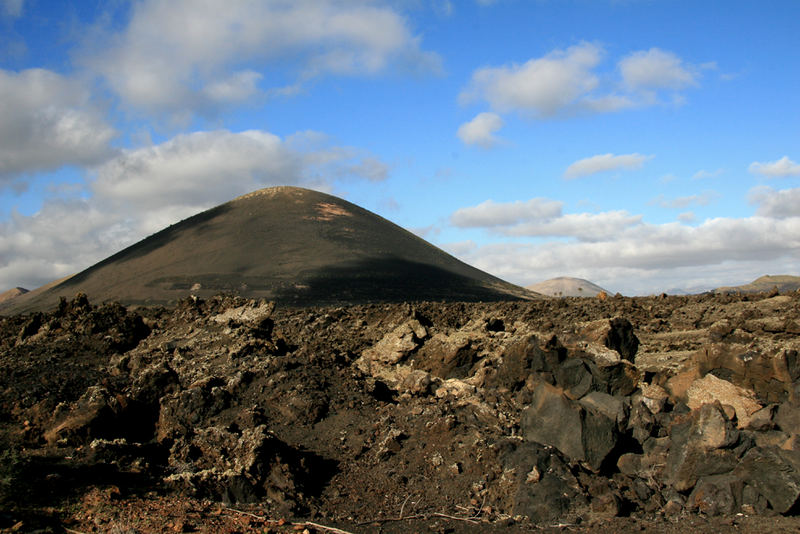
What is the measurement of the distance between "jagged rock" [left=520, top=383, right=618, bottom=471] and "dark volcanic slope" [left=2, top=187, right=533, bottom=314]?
32.6 metres

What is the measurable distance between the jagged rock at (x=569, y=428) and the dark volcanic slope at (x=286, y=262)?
107 feet

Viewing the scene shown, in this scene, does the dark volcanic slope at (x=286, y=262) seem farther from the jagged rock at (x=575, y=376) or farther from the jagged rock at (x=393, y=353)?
the jagged rock at (x=575, y=376)

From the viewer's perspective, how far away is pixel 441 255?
66.6 m

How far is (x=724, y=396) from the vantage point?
869 centimetres

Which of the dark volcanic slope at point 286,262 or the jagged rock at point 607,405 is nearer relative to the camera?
the jagged rock at point 607,405

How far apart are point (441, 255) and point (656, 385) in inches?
2241

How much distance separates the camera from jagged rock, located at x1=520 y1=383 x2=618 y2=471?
784 centimetres

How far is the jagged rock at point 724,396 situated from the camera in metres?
8.57

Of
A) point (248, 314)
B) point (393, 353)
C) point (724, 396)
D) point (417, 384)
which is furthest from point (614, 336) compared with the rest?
point (248, 314)

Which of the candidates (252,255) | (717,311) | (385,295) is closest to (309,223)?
(252,255)

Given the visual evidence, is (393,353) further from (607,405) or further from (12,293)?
(12,293)

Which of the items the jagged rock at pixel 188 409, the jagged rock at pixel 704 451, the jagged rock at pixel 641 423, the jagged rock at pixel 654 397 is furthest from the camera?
the jagged rock at pixel 188 409

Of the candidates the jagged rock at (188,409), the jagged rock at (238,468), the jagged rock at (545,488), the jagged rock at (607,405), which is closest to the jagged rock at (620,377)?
the jagged rock at (607,405)

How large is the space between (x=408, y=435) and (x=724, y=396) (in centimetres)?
434
